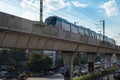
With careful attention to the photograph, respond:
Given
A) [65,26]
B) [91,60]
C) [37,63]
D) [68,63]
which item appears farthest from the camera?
[37,63]

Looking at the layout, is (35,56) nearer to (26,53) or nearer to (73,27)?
(26,53)

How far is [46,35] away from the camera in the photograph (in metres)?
22.5

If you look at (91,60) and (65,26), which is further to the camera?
(91,60)

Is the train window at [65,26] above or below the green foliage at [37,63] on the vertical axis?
above

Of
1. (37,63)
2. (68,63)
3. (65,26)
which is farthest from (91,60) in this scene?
(37,63)


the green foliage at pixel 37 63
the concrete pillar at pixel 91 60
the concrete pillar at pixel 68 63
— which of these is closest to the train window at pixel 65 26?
the concrete pillar at pixel 68 63

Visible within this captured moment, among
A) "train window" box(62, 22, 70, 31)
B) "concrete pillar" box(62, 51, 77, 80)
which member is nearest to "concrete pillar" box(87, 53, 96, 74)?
"concrete pillar" box(62, 51, 77, 80)

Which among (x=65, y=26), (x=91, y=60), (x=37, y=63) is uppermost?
(x=65, y=26)

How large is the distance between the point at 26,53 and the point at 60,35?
245 ft

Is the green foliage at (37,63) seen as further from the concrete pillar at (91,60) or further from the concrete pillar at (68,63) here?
the concrete pillar at (68,63)

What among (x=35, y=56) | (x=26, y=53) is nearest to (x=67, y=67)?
(x=35, y=56)

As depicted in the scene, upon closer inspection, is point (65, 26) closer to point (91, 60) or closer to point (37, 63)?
point (91, 60)

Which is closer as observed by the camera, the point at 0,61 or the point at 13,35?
the point at 13,35

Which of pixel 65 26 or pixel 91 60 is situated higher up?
pixel 65 26
